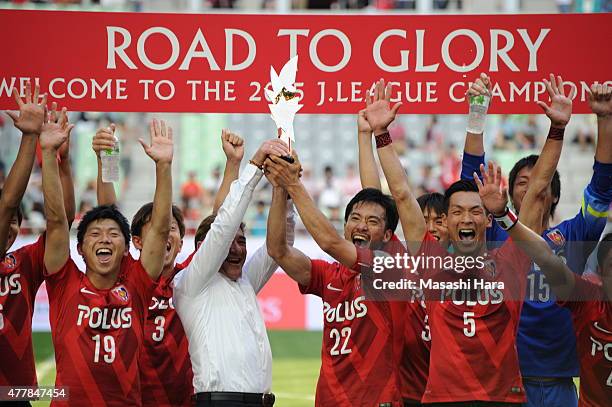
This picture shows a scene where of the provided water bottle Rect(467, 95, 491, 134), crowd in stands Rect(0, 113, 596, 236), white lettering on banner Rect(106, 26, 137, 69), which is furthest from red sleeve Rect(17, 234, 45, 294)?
crowd in stands Rect(0, 113, 596, 236)

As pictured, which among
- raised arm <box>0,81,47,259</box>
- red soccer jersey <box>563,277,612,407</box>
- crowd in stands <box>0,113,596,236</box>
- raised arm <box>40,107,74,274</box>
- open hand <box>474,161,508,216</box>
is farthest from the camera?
crowd in stands <box>0,113,596,236</box>

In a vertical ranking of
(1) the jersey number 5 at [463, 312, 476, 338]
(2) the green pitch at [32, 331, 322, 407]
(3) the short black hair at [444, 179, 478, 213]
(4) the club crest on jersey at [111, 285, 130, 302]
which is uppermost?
(3) the short black hair at [444, 179, 478, 213]

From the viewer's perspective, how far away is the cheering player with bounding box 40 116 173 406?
5.48 m

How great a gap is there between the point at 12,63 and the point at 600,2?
360cm

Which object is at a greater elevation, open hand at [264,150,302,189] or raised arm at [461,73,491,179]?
raised arm at [461,73,491,179]

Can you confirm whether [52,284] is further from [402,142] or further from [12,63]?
[402,142]

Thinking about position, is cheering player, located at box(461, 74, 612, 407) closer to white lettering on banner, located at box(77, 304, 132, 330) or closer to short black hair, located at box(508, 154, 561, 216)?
short black hair, located at box(508, 154, 561, 216)

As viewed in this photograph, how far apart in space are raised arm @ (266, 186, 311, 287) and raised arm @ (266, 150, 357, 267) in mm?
89

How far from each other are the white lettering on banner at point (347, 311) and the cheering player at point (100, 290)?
3.24 ft

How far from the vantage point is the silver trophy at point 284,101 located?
552 centimetres

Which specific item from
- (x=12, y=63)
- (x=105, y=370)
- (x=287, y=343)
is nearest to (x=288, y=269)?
(x=105, y=370)

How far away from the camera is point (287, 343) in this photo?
1567 cm

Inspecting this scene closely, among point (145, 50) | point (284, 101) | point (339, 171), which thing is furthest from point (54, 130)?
point (339, 171)

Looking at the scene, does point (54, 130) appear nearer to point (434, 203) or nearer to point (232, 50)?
point (232, 50)
